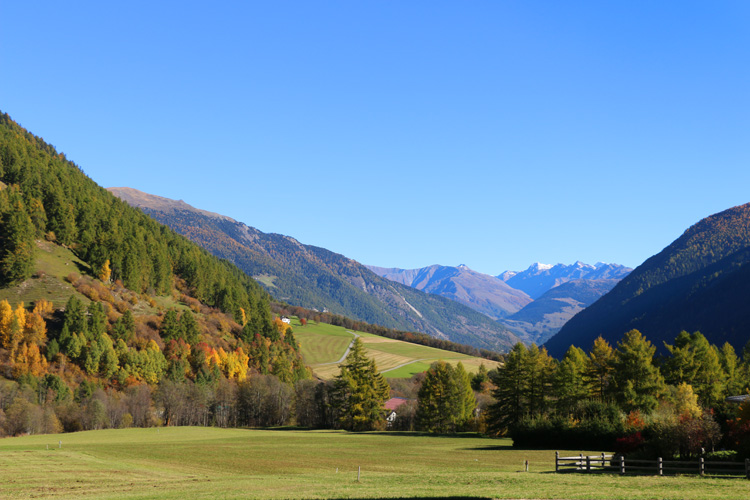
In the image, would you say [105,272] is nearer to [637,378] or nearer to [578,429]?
[578,429]

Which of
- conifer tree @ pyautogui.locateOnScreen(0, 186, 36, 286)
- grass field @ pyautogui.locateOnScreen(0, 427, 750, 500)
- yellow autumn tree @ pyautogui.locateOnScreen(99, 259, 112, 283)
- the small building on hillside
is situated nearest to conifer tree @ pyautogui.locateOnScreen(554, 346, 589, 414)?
grass field @ pyautogui.locateOnScreen(0, 427, 750, 500)

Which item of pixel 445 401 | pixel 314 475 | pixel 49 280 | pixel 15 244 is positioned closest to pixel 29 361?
pixel 49 280

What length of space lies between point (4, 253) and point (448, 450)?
132 m

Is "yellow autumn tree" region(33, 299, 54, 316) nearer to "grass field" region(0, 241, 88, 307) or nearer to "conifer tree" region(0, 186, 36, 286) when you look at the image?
"grass field" region(0, 241, 88, 307)

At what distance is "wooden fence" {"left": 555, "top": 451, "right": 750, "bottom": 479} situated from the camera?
42219 mm

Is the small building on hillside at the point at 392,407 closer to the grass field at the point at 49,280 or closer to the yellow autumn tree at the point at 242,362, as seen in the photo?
the yellow autumn tree at the point at 242,362

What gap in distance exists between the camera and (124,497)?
116 feet

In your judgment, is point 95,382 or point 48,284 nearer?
point 95,382

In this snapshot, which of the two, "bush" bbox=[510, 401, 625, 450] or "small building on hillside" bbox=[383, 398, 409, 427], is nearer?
"bush" bbox=[510, 401, 625, 450]

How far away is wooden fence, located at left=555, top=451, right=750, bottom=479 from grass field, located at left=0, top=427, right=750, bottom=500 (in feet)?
6.99

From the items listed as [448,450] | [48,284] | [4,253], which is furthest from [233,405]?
[448,450]

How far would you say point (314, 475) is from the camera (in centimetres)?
4719

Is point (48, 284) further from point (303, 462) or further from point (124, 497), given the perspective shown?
point (124, 497)

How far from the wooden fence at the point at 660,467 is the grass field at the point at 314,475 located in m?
2.13
